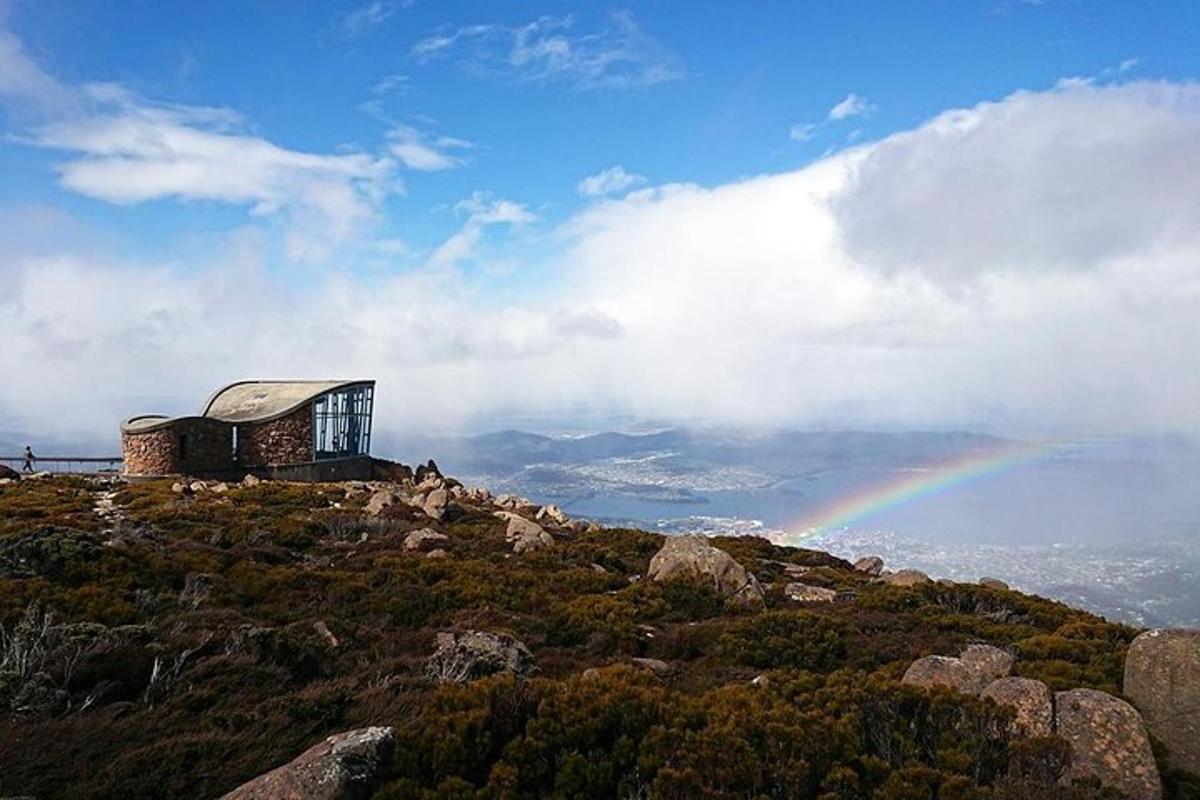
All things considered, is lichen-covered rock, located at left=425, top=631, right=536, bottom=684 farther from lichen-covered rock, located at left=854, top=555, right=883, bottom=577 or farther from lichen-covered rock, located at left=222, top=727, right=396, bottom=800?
lichen-covered rock, located at left=854, top=555, right=883, bottom=577

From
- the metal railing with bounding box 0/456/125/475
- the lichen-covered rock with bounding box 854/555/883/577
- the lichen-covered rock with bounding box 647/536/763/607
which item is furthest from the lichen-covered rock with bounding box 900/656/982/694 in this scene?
the metal railing with bounding box 0/456/125/475

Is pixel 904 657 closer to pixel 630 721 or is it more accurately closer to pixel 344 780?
pixel 630 721

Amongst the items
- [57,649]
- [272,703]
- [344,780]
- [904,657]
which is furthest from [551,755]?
[904,657]

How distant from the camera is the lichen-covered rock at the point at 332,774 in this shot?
4.59m

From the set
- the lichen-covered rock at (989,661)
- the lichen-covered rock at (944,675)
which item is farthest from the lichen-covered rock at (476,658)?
the lichen-covered rock at (989,661)

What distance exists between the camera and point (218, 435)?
34125 millimetres

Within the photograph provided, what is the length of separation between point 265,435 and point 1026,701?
114ft

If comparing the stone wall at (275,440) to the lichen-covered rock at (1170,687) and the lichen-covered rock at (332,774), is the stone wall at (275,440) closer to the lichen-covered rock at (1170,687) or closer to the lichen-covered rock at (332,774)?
the lichen-covered rock at (332,774)

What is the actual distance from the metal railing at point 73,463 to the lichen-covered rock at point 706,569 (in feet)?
102

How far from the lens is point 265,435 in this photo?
34.9m

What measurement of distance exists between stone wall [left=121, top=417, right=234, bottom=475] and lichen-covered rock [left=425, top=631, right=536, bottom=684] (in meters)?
28.3

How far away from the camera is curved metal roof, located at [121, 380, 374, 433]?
34.8m

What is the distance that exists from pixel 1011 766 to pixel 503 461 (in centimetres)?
16511

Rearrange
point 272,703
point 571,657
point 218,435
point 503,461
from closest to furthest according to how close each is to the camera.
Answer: point 272,703 < point 571,657 < point 218,435 < point 503,461
